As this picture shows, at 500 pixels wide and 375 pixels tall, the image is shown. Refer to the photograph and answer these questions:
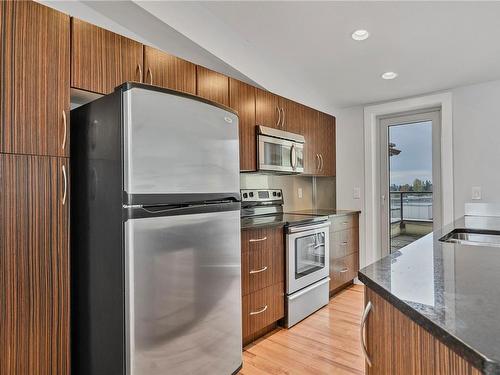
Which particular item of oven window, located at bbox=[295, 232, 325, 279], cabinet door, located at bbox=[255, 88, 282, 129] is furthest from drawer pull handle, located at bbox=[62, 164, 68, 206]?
oven window, located at bbox=[295, 232, 325, 279]

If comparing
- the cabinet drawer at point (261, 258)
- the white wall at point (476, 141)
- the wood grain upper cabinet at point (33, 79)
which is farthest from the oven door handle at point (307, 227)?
the wood grain upper cabinet at point (33, 79)

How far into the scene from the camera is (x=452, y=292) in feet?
2.34

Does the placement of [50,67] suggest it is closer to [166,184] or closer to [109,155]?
[109,155]

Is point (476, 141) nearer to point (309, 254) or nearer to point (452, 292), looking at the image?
point (309, 254)

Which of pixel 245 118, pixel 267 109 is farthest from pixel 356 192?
pixel 245 118

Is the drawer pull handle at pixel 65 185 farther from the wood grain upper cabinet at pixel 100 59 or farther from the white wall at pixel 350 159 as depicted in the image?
the white wall at pixel 350 159

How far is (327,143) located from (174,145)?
108 inches

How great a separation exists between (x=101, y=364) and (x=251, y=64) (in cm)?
241

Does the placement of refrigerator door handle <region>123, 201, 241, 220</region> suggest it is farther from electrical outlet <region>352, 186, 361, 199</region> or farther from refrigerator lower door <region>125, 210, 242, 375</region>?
electrical outlet <region>352, 186, 361, 199</region>

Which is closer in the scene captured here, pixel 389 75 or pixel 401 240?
pixel 389 75

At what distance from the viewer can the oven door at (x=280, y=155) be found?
2.76 meters

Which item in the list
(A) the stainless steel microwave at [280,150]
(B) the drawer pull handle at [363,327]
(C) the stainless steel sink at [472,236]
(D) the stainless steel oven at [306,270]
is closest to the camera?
(B) the drawer pull handle at [363,327]

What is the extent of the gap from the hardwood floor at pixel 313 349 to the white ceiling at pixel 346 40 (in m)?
2.23

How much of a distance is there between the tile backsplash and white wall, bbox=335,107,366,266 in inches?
5.6
